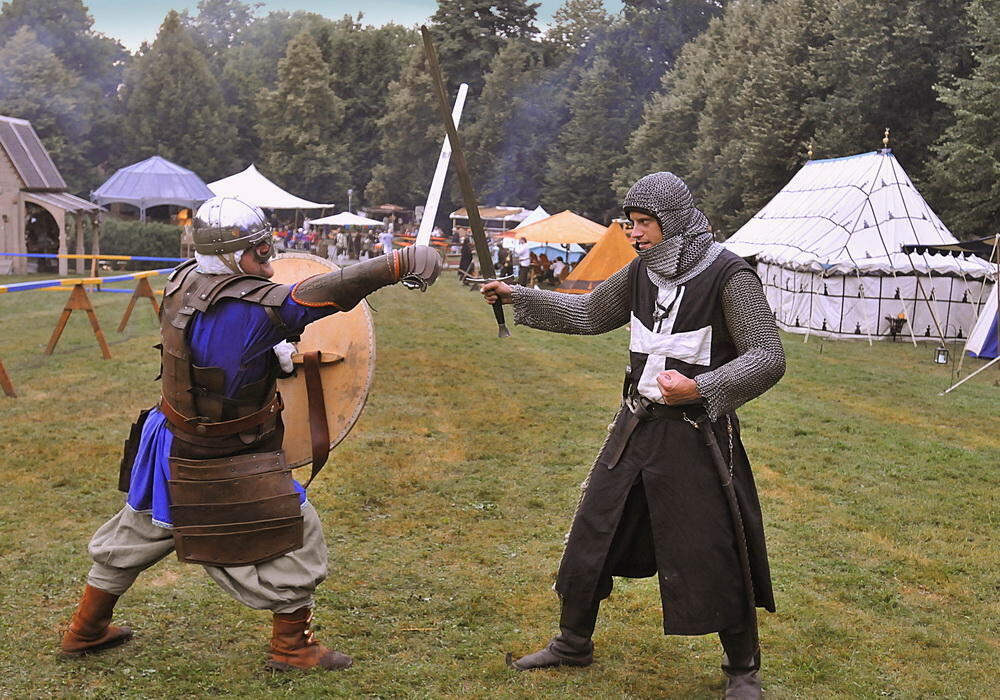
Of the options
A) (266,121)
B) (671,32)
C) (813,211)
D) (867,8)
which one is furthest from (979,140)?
(266,121)

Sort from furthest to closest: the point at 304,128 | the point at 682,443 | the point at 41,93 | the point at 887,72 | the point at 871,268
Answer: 1. the point at 304,128
2. the point at 41,93
3. the point at 887,72
4. the point at 871,268
5. the point at 682,443

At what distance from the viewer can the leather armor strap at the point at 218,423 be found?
344 centimetres

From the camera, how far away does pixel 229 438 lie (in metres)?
3.49

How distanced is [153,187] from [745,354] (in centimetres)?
2992

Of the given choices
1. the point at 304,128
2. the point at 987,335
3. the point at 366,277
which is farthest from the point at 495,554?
the point at 304,128

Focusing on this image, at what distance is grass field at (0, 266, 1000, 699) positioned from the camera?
12.5ft

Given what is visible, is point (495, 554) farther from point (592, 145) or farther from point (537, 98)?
point (537, 98)

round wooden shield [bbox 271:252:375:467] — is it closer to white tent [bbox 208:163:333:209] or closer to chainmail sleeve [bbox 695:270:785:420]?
chainmail sleeve [bbox 695:270:785:420]

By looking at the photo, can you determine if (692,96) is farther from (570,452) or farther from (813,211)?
(570,452)

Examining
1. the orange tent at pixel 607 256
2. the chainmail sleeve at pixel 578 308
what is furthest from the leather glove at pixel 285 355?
the orange tent at pixel 607 256

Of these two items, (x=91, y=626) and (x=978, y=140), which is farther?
(x=978, y=140)

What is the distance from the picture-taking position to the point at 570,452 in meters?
7.86

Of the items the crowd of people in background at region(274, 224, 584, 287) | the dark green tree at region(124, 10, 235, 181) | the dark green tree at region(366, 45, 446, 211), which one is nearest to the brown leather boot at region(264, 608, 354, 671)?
the crowd of people in background at region(274, 224, 584, 287)

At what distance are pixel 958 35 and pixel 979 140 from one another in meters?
5.85
